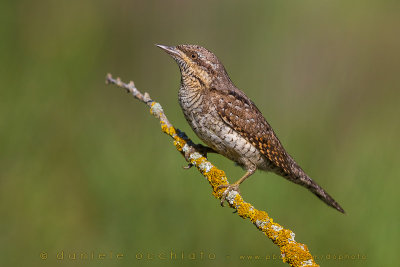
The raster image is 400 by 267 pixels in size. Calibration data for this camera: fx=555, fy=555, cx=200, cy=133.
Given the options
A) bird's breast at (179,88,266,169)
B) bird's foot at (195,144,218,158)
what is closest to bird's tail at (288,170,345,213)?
bird's breast at (179,88,266,169)

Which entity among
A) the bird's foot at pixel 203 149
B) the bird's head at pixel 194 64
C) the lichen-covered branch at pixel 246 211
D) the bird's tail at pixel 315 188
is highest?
the bird's head at pixel 194 64

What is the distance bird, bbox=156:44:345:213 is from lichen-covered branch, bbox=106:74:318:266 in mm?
185

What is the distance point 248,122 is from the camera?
3824 mm

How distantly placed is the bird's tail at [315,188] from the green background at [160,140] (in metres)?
0.19

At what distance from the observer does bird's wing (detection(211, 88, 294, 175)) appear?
3729 mm

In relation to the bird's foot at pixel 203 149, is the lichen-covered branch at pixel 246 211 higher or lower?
lower

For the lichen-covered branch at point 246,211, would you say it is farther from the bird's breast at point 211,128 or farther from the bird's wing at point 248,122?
the bird's wing at point 248,122

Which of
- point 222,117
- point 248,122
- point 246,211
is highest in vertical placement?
point 248,122

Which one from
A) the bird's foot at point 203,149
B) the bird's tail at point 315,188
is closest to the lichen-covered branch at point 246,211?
the bird's foot at point 203,149

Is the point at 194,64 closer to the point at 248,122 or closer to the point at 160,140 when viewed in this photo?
the point at 248,122

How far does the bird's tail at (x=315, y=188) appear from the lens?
3.88 metres

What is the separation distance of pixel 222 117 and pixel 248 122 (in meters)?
0.22

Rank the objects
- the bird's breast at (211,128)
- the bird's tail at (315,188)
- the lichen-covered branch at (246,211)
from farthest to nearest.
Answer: the bird's tail at (315,188), the bird's breast at (211,128), the lichen-covered branch at (246,211)

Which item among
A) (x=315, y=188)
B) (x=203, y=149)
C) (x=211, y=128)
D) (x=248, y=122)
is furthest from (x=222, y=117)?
(x=315, y=188)
